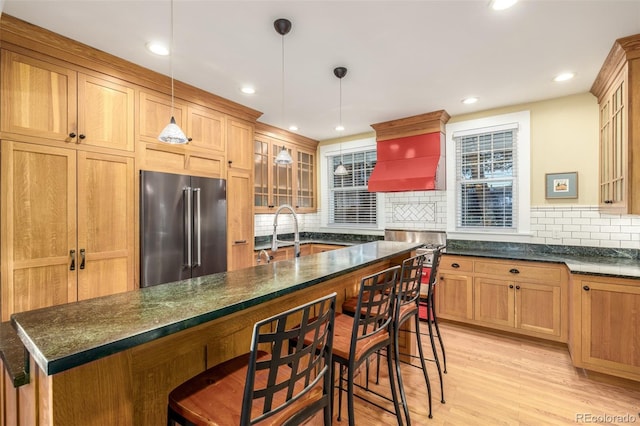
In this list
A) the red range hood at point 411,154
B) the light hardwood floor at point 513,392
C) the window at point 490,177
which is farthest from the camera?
the red range hood at point 411,154

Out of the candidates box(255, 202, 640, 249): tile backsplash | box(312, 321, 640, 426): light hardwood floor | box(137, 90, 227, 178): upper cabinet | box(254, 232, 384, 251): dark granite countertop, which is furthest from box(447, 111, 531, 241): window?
box(137, 90, 227, 178): upper cabinet

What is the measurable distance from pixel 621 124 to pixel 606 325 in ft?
5.54

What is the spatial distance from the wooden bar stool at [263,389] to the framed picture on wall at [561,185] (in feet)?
11.8

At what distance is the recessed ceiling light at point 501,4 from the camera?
1.86 m

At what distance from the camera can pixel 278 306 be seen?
1.58 m

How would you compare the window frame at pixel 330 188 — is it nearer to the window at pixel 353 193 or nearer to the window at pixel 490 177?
the window at pixel 353 193

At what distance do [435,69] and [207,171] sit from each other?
97.5 inches

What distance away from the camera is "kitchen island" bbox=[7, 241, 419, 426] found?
798mm

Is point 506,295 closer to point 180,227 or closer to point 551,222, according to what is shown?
point 551,222

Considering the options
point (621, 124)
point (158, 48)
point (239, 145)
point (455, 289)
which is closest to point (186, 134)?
point (239, 145)

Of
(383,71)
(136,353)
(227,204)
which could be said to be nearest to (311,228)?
(227,204)

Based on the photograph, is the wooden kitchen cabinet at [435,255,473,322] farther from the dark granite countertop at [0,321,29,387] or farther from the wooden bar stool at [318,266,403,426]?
the dark granite countertop at [0,321,29,387]

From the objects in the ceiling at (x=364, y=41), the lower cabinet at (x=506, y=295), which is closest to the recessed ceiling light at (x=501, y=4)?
the ceiling at (x=364, y=41)

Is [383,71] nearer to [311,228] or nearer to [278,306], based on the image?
[278,306]
